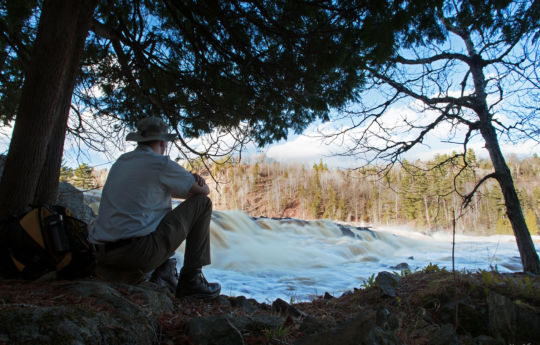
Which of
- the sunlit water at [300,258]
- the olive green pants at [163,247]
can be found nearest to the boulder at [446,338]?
the olive green pants at [163,247]

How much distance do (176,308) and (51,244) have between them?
1038 millimetres

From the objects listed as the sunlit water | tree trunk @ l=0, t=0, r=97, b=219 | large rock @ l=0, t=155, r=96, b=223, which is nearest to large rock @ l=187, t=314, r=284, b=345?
tree trunk @ l=0, t=0, r=97, b=219

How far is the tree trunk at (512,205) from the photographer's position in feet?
20.9

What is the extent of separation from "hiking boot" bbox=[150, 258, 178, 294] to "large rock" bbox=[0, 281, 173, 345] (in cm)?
107

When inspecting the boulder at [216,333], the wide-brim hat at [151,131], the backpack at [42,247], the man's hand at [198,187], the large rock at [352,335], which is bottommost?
the boulder at [216,333]

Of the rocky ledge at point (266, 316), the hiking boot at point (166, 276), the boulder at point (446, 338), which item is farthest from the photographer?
the hiking boot at point (166, 276)

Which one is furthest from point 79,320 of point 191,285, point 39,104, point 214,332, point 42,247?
point 39,104

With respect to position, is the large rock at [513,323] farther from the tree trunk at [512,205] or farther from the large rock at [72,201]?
the large rock at [72,201]

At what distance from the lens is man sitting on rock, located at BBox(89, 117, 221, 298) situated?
2.41 meters

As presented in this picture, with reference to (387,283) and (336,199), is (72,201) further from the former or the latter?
(336,199)

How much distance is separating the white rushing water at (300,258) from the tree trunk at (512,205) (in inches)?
28.6

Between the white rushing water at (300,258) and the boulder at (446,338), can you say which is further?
the white rushing water at (300,258)

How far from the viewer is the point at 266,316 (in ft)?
6.63

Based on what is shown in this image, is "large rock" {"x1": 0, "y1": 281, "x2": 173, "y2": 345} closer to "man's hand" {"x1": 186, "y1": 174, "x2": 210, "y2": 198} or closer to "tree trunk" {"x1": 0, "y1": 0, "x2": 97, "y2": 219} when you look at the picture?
"man's hand" {"x1": 186, "y1": 174, "x2": 210, "y2": 198}
